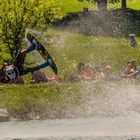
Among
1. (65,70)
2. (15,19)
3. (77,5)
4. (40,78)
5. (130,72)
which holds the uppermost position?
(15,19)

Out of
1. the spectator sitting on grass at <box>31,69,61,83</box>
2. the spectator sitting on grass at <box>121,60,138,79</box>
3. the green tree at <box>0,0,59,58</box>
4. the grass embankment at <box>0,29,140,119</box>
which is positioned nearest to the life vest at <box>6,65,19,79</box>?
the grass embankment at <box>0,29,140,119</box>

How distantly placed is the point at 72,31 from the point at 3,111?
24057 mm

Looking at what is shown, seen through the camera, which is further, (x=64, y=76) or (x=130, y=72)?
(x=64, y=76)

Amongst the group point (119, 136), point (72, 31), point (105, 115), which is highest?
point (119, 136)

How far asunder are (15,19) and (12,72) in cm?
588

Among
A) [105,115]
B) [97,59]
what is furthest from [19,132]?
[97,59]

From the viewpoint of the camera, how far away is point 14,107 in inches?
905

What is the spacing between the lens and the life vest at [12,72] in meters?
28.7

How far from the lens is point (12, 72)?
94.8 ft

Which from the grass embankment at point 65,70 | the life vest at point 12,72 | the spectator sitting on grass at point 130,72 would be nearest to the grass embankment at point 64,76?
the grass embankment at point 65,70

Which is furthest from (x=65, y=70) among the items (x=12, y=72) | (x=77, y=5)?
(x=77, y=5)

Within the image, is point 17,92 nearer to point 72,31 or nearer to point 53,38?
point 53,38

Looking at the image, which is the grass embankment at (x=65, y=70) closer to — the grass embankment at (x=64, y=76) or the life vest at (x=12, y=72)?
the grass embankment at (x=64, y=76)

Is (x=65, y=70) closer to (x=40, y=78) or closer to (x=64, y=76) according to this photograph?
(x=64, y=76)
